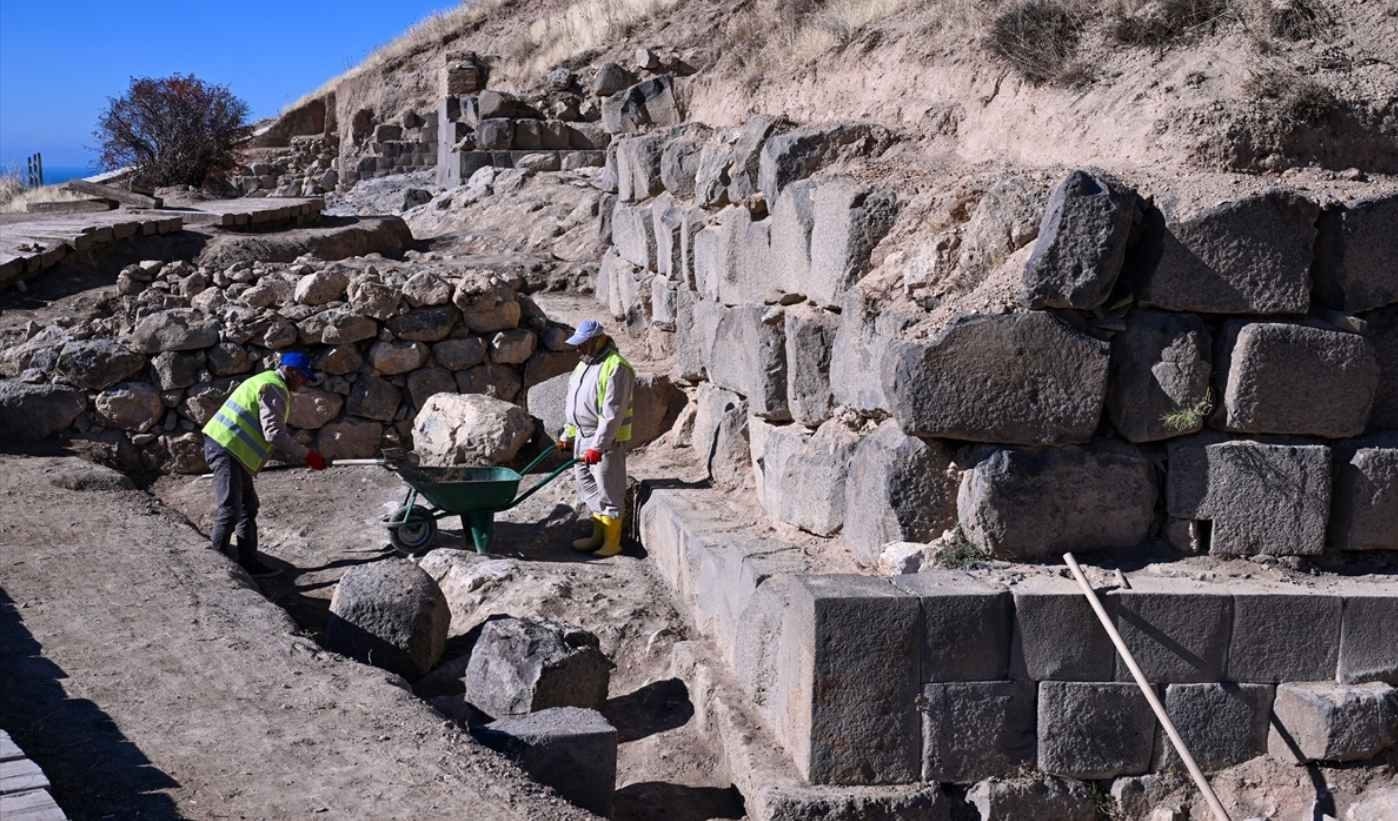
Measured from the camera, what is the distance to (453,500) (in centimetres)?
787

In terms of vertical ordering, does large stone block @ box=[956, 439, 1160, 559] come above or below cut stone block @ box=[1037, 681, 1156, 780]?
above

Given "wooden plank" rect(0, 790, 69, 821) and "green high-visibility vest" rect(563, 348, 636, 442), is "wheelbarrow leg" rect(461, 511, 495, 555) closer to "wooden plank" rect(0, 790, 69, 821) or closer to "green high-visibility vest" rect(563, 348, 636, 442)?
"green high-visibility vest" rect(563, 348, 636, 442)

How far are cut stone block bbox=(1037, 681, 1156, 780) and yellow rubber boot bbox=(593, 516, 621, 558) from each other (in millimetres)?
3695

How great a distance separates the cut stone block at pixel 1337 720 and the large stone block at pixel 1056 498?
927mm

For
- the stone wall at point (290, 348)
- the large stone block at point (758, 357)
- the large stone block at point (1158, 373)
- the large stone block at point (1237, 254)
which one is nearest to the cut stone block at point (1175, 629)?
the large stone block at point (1158, 373)

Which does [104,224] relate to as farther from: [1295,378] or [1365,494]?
[1365,494]

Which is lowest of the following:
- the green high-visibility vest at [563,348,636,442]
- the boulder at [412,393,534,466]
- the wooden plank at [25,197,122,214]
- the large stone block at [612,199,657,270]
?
the boulder at [412,393,534,466]

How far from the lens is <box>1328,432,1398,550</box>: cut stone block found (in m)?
5.25

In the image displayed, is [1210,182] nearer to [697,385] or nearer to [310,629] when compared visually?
[697,385]

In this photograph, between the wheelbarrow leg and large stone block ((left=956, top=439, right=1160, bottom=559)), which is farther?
the wheelbarrow leg

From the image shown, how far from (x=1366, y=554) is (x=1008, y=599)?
5.66 ft

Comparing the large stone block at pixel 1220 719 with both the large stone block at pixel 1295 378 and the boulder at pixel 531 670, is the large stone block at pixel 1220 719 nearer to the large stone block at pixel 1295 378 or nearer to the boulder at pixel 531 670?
the large stone block at pixel 1295 378

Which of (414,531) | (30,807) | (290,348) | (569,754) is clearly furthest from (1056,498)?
(290,348)

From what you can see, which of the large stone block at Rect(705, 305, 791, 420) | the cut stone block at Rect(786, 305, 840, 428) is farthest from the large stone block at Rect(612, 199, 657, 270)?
the cut stone block at Rect(786, 305, 840, 428)
